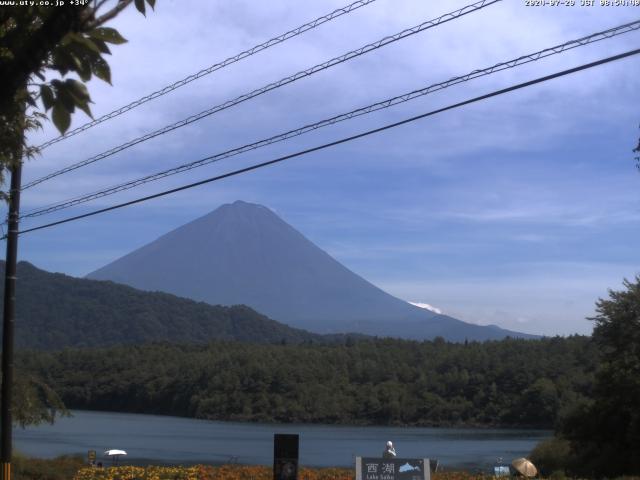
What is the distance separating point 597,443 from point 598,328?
402 centimetres

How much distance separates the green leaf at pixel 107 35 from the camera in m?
3.55

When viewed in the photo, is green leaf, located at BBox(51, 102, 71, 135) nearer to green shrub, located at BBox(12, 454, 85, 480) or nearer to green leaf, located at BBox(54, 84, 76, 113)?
green leaf, located at BBox(54, 84, 76, 113)

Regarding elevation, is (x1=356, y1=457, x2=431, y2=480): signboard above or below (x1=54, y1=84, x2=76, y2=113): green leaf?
below

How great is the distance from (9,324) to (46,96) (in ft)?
44.7

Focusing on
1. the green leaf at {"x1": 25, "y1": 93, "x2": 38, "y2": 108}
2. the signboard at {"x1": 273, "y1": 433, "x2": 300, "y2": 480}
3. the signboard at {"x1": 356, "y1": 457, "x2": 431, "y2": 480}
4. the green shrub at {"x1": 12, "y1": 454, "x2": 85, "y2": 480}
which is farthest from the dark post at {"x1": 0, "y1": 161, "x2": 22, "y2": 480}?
the green leaf at {"x1": 25, "y1": 93, "x2": 38, "y2": 108}

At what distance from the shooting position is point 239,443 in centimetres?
5450

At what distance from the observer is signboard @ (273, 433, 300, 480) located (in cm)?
1163

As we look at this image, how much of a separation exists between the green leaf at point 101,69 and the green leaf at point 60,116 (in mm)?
194

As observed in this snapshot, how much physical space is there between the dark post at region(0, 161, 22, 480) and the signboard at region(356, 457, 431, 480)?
621 centimetres

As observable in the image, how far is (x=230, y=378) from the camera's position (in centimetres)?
8950

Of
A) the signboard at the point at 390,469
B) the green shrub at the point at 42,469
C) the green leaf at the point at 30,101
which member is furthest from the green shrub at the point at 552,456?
the green leaf at the point at 30,101

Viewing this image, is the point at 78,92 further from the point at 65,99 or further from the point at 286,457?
the point at 286,457

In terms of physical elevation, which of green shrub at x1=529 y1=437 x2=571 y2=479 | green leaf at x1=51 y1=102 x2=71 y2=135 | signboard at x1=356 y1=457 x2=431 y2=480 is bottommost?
green shrub at x1=529 y1=437 x2=571 y2=479

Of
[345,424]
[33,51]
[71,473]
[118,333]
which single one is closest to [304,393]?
[345,424]
